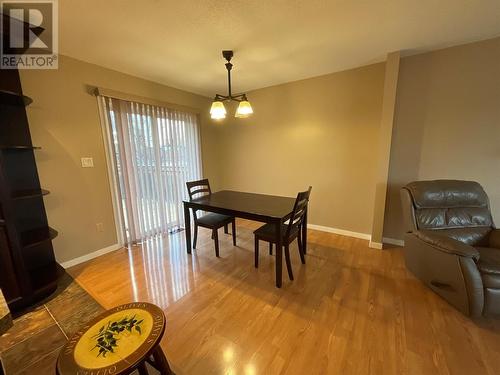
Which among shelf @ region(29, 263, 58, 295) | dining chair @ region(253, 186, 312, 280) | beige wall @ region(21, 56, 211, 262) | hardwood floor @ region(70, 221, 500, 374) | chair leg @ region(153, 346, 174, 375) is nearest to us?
chair leg @ region(153, 346, 174, 375)

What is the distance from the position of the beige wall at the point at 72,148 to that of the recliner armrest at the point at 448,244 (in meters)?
3.57

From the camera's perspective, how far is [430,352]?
1352 millimetres

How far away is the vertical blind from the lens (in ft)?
9.18

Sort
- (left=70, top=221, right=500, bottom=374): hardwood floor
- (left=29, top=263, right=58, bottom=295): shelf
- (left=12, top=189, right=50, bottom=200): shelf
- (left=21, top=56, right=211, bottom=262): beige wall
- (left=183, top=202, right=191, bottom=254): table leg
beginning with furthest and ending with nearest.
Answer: (left=183, top=202, right=191, bottom=254): table leg
(left=21, top=56, right=211, bottom=262): beige wall
(left=29, top=263, right=58, bottom=295): shelf
(left=12, top=189, right=50, bottom=200): shelf
(left=70, top=221, right=500, bottom=374): hardwood floor

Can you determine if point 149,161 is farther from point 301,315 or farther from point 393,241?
point 393,241

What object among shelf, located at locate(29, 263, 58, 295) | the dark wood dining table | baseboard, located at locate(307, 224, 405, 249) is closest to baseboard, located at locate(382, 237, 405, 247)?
baseboard, located at locate(307, 224, 405, 249)

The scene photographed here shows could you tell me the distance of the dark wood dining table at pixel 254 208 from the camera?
1.96 m

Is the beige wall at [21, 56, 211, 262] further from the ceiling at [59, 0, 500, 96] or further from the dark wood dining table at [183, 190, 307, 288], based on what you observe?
the dark wood dining table at [183, 190, 307, 288]

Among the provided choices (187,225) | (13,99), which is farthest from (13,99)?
(187,225)

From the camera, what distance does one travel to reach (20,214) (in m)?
2.01

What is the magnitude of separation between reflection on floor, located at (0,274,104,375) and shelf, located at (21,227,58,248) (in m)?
0.55

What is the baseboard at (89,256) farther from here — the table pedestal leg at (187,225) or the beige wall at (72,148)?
the table pedestal leg at (187,225)

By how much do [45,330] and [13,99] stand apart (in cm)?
192

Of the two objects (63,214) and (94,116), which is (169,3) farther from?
(63,214)
